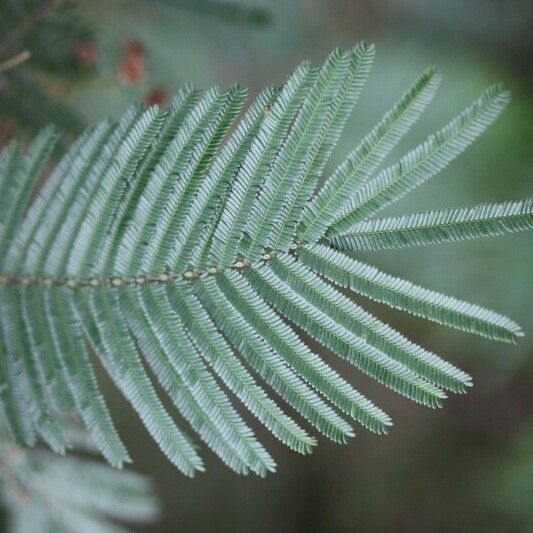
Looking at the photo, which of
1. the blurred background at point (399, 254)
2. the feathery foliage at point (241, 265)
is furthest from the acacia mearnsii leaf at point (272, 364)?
the blurred background at point (399, 254)

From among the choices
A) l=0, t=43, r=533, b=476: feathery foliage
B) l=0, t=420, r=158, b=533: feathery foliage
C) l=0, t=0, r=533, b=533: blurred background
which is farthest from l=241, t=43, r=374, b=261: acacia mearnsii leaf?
l=0, t=420, r=158, b=533: feathery foliage

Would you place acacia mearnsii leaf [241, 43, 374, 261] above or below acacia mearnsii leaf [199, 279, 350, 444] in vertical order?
above

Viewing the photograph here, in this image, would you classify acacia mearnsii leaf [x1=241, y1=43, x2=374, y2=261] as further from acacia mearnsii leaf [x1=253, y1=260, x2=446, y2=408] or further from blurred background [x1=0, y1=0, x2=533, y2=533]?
blurred background [x1=0, y1=0, x2=533, y2=533]

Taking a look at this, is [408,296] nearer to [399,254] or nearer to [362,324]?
[362,324]

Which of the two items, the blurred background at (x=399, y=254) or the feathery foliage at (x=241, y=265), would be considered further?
the blurred background at (x=399, y=254)

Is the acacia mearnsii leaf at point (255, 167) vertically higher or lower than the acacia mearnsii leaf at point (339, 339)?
higher

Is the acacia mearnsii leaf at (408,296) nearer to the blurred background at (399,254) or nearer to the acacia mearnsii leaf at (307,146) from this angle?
the acacia mearnsii leaf at (307,146)

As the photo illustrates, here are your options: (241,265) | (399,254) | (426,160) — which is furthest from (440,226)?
(399,254)
